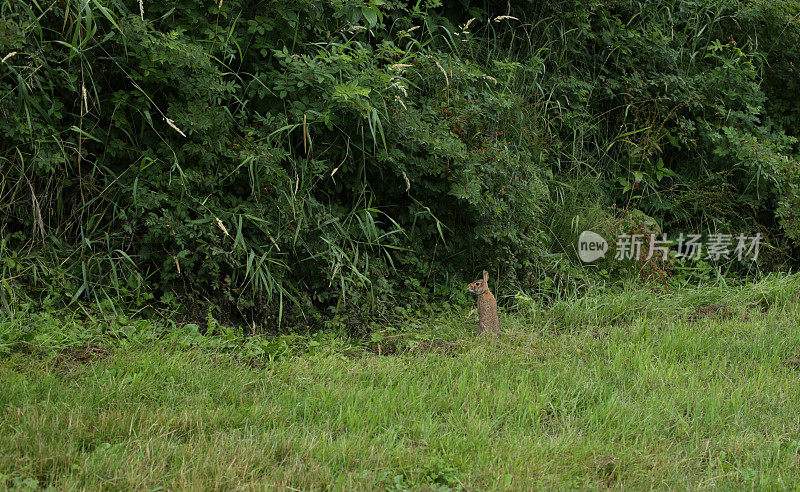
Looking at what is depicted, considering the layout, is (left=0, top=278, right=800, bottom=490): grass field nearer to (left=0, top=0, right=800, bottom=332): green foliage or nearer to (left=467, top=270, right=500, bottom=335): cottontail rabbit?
(left=467, top=270, right=500, bottom=335): cottontail rabbit

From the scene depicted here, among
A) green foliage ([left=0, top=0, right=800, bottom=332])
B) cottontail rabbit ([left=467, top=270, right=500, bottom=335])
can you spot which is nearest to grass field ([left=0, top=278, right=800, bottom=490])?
cottontail rabbit ([left=467, top=270, right=500, bottom=335])

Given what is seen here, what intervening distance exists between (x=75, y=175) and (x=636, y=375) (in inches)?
145

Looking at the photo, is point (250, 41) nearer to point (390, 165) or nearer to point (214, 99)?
point (214, 99)

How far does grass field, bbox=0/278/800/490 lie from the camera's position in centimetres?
288

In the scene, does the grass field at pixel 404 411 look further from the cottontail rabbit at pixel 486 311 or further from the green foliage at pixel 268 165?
the green foliage at pixel 268 165

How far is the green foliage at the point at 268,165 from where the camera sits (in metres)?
4.38

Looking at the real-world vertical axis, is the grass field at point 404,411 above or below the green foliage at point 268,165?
below

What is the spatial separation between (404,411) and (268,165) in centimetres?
191

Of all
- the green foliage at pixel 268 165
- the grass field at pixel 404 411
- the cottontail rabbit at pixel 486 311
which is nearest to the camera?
the grass field at pixel 404 411

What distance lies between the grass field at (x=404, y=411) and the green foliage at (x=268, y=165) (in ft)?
1.65

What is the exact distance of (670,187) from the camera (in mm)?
7504

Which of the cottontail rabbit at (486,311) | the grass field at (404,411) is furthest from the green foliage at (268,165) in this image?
the cottontail rabbit at (486,311)

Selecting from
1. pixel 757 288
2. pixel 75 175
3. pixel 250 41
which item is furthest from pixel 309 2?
pixel 757 288

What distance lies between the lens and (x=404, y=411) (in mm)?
3527
